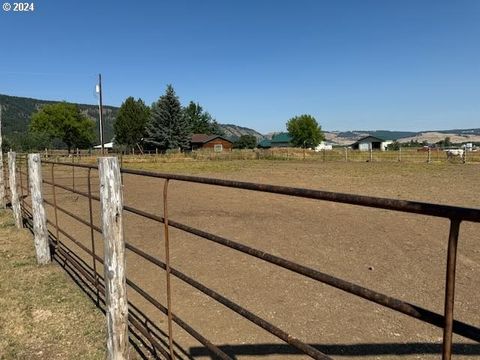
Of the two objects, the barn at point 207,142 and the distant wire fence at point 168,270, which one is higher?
the barn at point 207,142

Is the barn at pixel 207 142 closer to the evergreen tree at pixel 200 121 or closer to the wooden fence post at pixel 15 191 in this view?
the evergreen tree at pixel 200 121

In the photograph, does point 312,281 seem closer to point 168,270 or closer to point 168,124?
point 168,270

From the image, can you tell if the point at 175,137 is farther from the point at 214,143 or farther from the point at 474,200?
the point at 474,200

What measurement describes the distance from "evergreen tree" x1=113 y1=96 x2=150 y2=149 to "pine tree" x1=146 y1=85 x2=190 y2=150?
664 inches

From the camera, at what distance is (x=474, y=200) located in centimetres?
1093

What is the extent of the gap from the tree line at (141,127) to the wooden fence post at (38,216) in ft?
141

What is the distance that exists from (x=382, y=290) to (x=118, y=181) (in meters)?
3.24

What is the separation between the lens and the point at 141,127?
7531cm

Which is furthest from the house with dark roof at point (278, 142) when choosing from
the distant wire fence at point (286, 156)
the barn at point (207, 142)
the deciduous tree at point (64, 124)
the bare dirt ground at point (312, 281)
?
the bare dirt ground at point (312, 281)

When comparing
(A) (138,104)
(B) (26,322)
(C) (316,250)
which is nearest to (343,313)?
(C) (316,250)

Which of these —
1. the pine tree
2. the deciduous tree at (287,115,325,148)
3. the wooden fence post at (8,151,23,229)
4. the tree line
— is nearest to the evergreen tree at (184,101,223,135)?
the tree line

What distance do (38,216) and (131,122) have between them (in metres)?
71.8

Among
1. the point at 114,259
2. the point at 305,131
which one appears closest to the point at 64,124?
the point at 305,131

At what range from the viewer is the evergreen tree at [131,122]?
2943 inches
